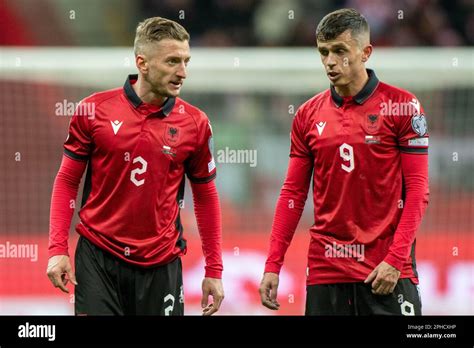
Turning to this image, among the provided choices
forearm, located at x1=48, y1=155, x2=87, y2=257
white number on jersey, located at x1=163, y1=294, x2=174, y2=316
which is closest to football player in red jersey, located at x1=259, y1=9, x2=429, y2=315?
white number on jersey, located at x1=163, y1=294, x2=174, y2=316

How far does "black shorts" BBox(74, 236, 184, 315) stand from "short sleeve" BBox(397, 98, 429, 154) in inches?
57.3

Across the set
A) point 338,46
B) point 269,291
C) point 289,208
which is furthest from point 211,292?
point 338,46

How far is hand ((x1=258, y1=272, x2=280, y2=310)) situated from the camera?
6.07 m

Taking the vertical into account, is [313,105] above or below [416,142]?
above

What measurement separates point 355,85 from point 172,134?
1058mm

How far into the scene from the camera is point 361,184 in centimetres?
599

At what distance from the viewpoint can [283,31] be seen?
12.2m

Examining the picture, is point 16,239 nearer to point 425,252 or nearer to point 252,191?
point 252,191

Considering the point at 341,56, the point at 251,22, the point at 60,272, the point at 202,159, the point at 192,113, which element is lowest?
the point at 60,272

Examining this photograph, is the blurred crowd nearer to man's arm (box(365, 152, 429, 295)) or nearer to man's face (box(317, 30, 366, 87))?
man's face (box(317, 30, 366, 87))

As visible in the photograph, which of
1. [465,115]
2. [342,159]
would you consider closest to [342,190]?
[342,159]

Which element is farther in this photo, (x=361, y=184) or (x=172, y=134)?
(x=172, y=134)

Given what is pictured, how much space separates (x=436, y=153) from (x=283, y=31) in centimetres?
291

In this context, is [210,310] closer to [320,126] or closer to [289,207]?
[289,207]
